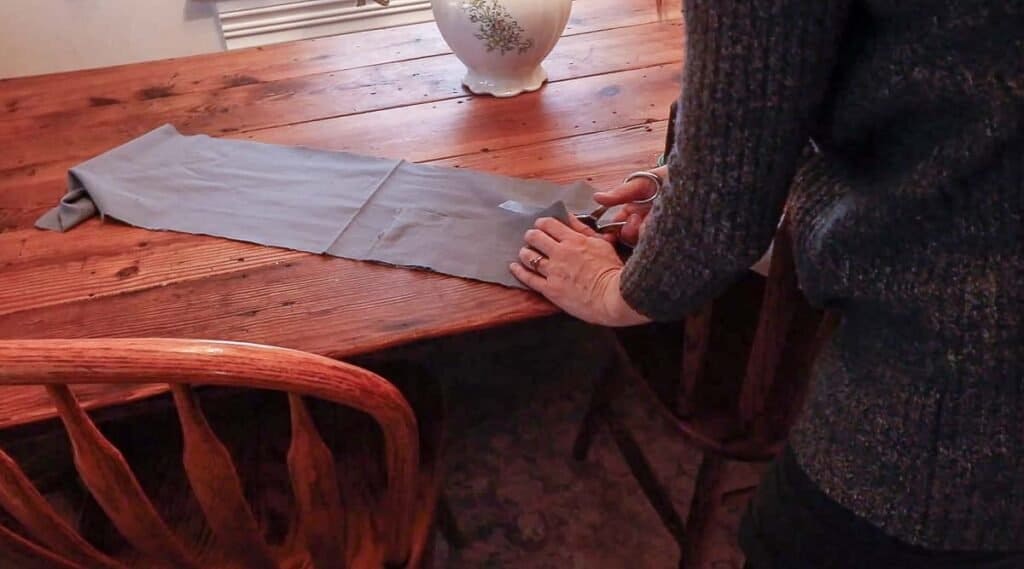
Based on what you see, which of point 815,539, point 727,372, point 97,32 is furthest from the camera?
point 97,32

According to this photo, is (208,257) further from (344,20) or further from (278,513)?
(344,20)

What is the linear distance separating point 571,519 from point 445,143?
741mm

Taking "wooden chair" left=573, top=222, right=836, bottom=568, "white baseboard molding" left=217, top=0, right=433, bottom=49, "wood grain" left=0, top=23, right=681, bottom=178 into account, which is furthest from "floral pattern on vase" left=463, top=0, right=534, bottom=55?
"white baseboard molding" left=217, top=0, right=433, bottom=49

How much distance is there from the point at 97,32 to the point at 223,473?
6.07ft

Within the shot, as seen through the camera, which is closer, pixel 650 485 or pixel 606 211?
pixel 606 211

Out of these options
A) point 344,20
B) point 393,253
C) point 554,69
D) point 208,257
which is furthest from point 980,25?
point 344,20

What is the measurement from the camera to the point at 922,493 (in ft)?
1.86

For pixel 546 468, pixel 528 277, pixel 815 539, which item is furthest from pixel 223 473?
pixel 546 468

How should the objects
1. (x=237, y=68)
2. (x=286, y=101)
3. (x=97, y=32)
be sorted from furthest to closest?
(x=97, y=32) → (x=237, y=68) → (x=286, y=101)

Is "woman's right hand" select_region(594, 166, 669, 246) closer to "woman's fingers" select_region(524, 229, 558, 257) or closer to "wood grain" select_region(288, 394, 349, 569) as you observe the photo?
"woman's fingers" select_region(524, 229, 558, 257)

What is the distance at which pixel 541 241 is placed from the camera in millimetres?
906

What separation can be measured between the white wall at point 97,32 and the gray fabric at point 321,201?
1139 mm

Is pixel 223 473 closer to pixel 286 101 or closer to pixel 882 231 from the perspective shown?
pixel 882 231

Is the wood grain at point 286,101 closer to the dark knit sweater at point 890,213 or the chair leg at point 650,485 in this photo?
the chair leg at point 650,485
